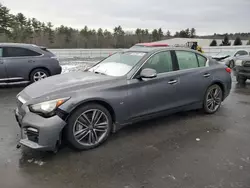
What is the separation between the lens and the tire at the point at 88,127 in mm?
A: 3473

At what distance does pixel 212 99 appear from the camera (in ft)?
17.9

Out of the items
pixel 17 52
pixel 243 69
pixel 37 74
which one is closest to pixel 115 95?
pixel 37 74

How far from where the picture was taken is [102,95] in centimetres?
369

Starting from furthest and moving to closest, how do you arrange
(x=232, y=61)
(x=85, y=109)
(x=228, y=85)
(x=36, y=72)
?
(x=232, y=61)
(x=36, y=72)
(x=228, y=85)
(x=85, y=109)

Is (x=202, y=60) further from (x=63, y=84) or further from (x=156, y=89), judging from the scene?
(x=63, y=84)

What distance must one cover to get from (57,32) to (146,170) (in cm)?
6454

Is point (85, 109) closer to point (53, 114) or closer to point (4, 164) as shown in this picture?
point (53, 114)

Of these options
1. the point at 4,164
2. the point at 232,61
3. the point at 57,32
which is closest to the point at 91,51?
the point at 232,61

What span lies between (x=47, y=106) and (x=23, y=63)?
5693 millimetres

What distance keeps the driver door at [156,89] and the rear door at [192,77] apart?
21 cm

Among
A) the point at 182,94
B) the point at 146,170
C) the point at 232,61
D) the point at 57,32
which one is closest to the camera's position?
the point at 146,170

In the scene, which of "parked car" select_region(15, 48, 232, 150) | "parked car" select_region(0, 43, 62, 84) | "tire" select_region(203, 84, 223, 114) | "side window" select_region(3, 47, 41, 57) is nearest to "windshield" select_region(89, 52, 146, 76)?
"parked car" select_region(15, 48, 232, 150)

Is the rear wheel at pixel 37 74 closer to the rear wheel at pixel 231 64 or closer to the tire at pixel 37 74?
the tire at pixel 37 74

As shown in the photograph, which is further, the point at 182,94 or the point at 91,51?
the point at 91,51
